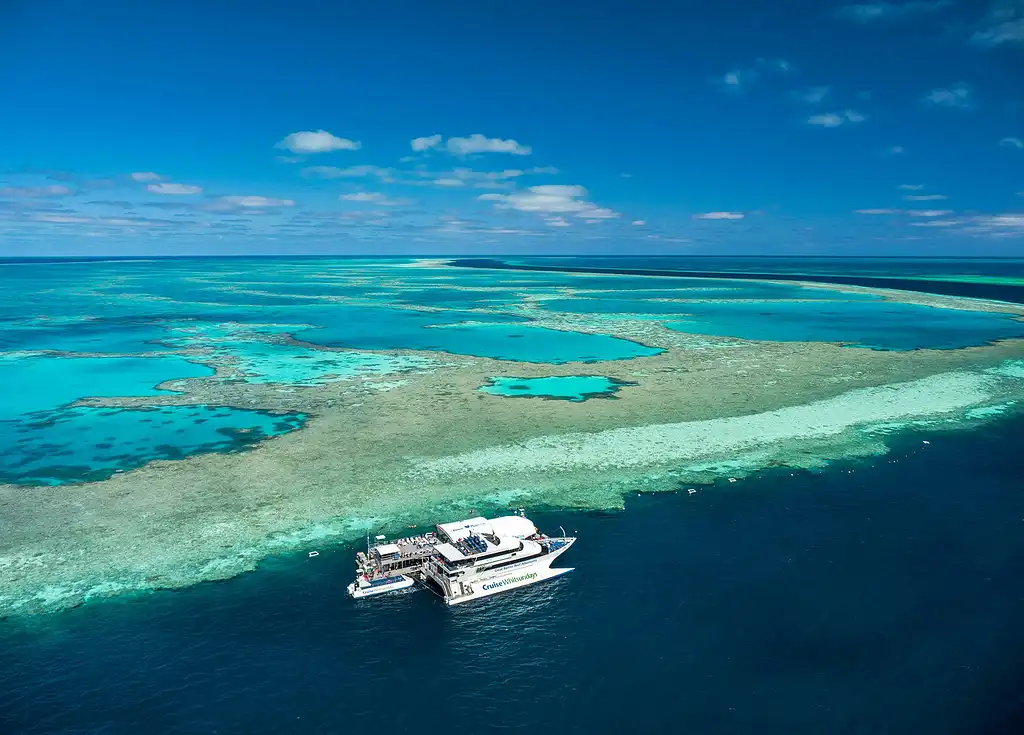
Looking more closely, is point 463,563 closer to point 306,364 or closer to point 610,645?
point 610,645

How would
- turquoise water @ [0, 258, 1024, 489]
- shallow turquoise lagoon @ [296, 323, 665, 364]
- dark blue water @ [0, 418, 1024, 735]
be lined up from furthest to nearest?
shallow turquoise lagoon @ [296, 323, 665, 364], turquoise water @ [0, 258, 1024, 489], dark blue water @ [0, 418, 1024, 735]

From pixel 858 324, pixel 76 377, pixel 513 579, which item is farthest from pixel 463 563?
pixel 858 324

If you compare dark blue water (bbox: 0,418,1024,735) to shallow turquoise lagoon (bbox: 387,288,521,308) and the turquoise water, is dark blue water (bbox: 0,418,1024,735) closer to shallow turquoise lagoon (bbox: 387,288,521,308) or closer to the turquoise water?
the turquoise water

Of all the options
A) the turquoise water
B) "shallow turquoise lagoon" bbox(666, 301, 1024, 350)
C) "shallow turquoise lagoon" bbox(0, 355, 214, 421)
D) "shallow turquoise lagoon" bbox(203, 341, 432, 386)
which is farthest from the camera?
"shallow turquoise lagoon" bbox(666, 301, 1024, 350)

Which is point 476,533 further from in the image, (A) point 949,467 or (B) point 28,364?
(B) point 28,364

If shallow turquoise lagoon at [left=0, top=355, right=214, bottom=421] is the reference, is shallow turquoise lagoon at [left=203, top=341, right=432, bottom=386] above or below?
above

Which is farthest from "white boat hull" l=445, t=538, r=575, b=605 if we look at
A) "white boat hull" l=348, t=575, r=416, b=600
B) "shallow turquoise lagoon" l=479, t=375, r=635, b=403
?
"shallow turquoise lagoon" l=479, t=375, r=635, b=403

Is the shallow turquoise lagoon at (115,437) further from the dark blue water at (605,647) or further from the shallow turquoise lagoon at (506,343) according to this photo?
the shallow turquoise lagoon at (506,343)

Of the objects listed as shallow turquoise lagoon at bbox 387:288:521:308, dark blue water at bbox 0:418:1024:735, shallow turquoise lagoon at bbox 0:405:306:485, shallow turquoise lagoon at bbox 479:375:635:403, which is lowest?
dark blue water at bbox 0:418:1024:735
